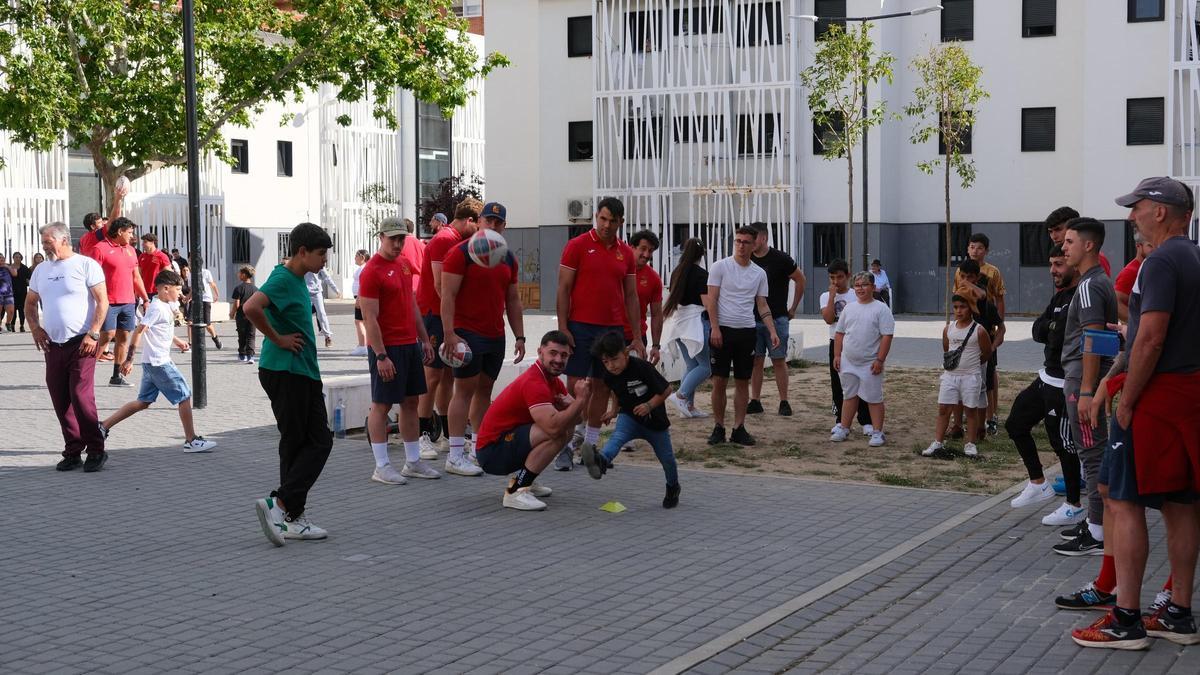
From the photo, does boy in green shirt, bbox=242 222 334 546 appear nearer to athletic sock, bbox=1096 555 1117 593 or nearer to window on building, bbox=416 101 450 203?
athletic sock, bbox=1096 555 1117 593

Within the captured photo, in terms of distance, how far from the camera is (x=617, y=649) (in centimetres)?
611

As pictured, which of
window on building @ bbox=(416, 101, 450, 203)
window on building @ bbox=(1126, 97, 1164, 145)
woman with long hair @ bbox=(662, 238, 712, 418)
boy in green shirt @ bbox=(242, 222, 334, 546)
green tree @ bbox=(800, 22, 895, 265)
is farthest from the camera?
window on building @ bbox=(416, 101, 450, 203)

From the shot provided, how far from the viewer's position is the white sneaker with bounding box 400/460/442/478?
10.5 meters

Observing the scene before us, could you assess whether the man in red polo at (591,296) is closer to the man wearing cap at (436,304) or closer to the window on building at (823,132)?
the man wearing cap at (436,304)

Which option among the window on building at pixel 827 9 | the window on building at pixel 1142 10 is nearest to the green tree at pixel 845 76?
the window on building at pixel 827 9

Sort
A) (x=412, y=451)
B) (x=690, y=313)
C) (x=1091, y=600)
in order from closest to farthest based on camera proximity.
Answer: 1. (x=1091, y=600)
2. (x=412, y=451)
3. (x=690, y=313)

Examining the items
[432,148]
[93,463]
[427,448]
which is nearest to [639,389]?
[427,448]

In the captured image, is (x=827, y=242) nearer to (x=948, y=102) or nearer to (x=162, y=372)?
(x=948, y=102)

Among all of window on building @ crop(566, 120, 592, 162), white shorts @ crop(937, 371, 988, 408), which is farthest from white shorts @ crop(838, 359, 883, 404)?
window on building @ crop(566, 120, 592, 162)

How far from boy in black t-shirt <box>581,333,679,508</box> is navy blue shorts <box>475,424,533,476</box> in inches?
15.3

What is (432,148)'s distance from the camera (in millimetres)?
53469

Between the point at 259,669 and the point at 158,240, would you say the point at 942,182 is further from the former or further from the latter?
the point at 259,669

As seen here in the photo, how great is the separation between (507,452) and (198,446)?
3761 mm

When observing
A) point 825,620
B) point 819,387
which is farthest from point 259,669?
point 819,387
